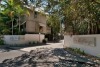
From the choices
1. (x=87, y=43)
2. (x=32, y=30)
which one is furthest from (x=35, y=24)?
(x=87, y=43)

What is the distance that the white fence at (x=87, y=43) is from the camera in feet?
48.8

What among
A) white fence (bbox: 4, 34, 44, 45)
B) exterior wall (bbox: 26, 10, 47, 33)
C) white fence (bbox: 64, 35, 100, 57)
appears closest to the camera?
white fence (bbox: 64, 35, 100, 57)

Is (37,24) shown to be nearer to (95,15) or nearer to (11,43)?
(11,43)

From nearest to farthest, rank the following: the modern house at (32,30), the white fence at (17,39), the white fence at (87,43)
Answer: the white fence at (87,43) < the white fence at (17,39) < the modern house at (32,30)

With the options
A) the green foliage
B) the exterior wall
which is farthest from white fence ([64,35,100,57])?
the exterior wall

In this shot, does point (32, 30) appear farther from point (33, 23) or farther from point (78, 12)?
point (78, 12)

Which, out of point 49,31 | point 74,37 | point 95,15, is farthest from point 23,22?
point 95,15

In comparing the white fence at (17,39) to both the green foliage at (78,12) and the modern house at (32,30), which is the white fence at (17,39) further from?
the green foliage at (78,12)

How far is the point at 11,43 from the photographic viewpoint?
28.0 m

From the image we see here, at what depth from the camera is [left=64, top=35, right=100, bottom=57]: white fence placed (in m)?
14.9

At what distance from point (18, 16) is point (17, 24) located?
156 cm

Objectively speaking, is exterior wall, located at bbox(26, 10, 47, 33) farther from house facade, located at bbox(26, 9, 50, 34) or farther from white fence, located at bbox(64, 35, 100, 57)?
white fence, located at bbox(64, 35, 100, 57)

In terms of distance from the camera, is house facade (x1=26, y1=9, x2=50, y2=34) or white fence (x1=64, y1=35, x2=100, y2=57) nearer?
white fence (x1=64, y1=35, x2=100, y2=57)

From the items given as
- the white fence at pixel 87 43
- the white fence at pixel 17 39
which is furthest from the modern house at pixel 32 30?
the white fence at pixel 87 43
